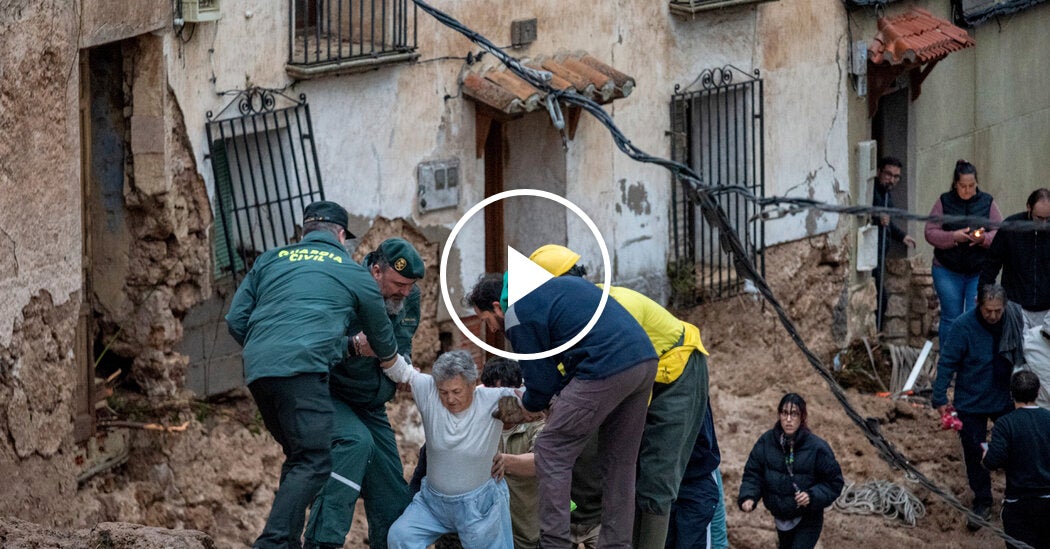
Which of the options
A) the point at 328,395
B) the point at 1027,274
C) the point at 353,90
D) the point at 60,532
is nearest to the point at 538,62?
the point at 353,90

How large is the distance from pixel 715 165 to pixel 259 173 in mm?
4670

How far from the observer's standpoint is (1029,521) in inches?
409

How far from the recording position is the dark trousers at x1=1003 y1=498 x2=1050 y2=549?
33.8 feet

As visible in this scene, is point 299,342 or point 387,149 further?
point 387,149

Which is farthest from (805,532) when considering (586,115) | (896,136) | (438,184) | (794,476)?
(896,136)

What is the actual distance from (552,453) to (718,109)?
6512 mm

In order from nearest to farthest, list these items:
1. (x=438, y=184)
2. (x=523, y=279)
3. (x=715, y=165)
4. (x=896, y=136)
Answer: (x=523, y=279) < (x=438, y=184) < (x=715, y=165) < (x=896, y=136)

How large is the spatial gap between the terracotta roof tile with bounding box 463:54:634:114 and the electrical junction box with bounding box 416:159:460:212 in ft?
1.71

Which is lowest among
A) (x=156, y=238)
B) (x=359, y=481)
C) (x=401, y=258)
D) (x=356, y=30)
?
(x=359, y=481)

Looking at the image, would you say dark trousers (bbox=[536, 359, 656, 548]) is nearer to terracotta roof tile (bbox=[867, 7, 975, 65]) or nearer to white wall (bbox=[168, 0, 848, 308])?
white wall (bbox=[168, 0, 848, 308])

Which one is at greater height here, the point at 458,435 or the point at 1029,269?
the point at 1029,269

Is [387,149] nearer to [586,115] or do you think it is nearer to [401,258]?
[586,115]

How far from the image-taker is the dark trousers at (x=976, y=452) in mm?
11781

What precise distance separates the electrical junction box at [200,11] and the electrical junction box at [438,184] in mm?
2084
